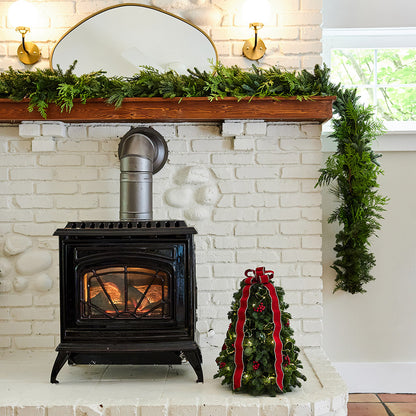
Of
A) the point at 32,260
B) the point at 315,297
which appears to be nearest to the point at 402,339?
the point at 315,297

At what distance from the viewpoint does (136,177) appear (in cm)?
278

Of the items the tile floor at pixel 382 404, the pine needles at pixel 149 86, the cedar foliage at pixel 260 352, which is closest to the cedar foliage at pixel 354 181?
the pine needles at pixel 149 86

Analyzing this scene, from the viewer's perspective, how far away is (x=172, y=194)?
300 cm

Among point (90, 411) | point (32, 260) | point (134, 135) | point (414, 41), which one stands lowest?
point (90, 411)

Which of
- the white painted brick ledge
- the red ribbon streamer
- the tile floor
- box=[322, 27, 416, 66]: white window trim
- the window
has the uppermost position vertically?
box=[322, 27, 416, 66]: white window trim

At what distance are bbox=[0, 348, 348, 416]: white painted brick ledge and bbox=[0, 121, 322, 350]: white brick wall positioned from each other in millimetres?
383

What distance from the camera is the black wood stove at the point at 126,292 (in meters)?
2.50

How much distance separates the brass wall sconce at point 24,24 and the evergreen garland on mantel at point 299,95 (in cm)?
9

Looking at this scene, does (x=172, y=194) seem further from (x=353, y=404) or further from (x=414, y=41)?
(x=414, y=41)

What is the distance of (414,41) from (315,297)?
163cm

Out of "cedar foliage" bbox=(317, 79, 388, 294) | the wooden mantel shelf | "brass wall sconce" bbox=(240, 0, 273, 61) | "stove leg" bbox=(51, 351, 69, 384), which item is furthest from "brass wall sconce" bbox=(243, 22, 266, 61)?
"stove leg" bbox=(51, 351, 69, 384)

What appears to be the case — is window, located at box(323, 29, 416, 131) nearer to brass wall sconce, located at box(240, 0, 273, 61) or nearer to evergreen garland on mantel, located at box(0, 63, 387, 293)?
evergreen garland on mantel, located at box(0, 63, 387, 293)

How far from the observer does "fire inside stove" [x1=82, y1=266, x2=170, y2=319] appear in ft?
8.27

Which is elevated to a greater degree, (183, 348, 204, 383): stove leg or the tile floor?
(183, 348, 204, 383): stove leg
